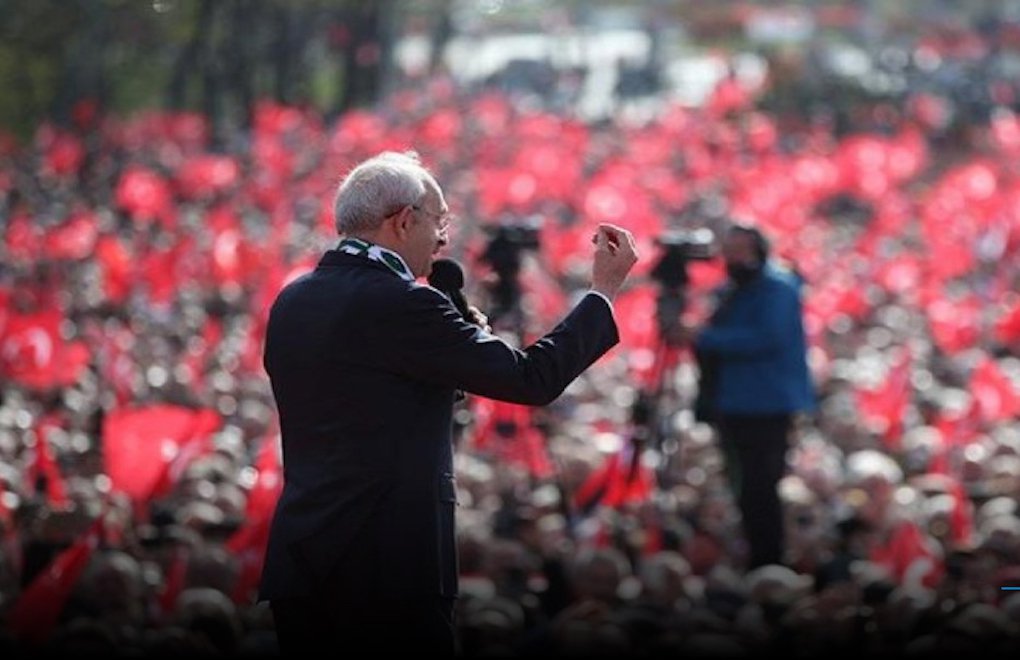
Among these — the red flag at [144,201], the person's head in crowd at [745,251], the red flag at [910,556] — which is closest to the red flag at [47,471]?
the person's head in crowd at [745,251]

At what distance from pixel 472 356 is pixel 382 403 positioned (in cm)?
22

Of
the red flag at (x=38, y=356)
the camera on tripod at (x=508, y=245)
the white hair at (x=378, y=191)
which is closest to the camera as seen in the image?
the white hair at (x=378, y=191)

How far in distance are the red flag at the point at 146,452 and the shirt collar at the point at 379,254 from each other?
16.4ft

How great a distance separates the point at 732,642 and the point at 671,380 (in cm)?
291

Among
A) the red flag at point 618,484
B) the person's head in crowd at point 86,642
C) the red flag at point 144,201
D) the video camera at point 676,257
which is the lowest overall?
the person's head in crowd at point 86,642

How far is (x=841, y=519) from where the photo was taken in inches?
388

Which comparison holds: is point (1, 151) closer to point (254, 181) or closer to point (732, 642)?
point (254, 181)

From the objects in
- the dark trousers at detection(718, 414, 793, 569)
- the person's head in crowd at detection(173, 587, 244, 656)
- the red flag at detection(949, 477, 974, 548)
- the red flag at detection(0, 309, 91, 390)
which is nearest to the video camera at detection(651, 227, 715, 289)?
the dark trousers at detection(718, 414, 793, 569)

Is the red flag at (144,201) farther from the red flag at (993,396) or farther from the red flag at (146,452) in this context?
the red flag at (146,452)

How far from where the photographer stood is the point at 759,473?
348 inches

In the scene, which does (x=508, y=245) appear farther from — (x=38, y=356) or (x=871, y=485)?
(x=38, y=356)

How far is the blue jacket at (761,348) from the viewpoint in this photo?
28.3 ft

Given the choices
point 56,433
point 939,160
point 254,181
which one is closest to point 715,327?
point 56,433

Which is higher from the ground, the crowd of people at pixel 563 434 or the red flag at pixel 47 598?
the crowd of people at pixel 563 434
